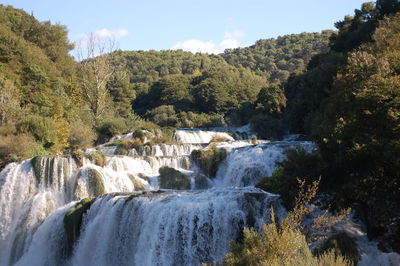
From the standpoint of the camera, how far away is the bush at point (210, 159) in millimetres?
21109

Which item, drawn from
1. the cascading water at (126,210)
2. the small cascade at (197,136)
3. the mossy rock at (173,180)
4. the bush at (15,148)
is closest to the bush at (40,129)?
the bush at (15,148)

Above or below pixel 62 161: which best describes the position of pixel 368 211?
below

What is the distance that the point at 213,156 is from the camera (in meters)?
21.2

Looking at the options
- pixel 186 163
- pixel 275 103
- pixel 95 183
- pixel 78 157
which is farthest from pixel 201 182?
pixel 275 103

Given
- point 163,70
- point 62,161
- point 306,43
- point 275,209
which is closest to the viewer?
point 275,209

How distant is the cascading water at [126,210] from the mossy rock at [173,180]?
1.12ft

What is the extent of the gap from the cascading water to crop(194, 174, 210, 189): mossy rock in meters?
0.17

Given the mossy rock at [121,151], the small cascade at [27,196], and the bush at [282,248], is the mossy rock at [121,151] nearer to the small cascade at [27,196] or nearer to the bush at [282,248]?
the small cascade at [27,196]

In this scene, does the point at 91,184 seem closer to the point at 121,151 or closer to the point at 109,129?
the point at 121,151

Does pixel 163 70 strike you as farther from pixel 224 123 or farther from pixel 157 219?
pixel 157 219

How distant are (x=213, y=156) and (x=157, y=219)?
9428 mm

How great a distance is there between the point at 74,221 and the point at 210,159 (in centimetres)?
878

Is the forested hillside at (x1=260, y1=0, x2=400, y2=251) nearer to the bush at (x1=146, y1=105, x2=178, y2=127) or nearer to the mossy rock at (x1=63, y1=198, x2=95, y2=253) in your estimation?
the mossy rock at (x1=63, y1=198, x2=95, y2=253)

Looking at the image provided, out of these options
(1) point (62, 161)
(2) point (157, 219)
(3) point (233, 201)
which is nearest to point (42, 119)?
(1) point (62, 161)
